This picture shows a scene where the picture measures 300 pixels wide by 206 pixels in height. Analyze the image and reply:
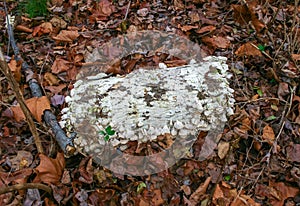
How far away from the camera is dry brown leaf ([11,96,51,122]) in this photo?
7.34 ft

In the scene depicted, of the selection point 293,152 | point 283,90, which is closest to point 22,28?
point 283,90

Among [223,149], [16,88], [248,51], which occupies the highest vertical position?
[16,88]

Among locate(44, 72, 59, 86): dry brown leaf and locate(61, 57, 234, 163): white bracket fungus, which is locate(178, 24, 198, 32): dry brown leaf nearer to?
locate(61, 57, 234, 163): white bracket fungus

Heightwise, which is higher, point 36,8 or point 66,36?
point 36,8

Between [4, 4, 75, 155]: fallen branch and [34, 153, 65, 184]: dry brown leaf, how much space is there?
0.34 ft

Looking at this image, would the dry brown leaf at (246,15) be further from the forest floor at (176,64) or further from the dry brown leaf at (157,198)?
the dry brown leaf at (157,198)

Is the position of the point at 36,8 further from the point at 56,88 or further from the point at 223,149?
the point at 223,149

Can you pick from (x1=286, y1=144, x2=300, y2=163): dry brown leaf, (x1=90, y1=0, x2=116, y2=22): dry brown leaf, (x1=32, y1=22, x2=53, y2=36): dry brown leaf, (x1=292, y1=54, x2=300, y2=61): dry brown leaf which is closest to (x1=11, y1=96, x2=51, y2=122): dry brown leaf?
(x1=32, y1=22, x2=53, y2=36): dry brown leaf

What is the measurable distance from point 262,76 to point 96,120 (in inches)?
47.3

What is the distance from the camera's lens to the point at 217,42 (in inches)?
106

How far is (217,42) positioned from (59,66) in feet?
3.88

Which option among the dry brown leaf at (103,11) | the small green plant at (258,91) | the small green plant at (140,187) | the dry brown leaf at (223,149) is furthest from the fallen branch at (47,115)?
the small green plant at (258,91)

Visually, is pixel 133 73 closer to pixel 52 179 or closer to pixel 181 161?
pixel 181 161

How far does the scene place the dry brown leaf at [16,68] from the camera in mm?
2473
